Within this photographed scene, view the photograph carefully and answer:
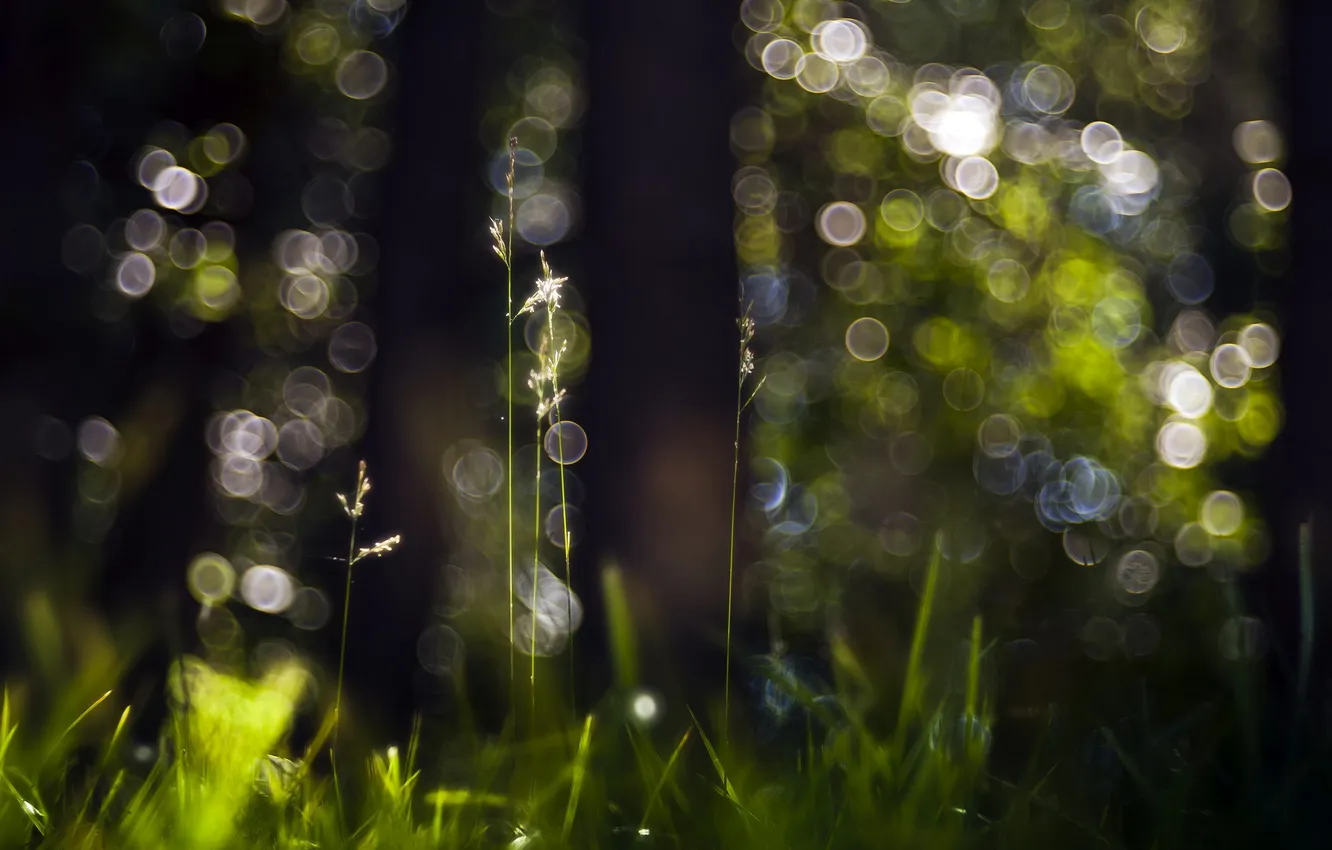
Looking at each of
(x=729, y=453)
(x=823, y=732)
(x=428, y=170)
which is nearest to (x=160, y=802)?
(x=823, y=732)

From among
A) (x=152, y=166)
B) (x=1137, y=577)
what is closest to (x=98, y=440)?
(x=152, y=166)

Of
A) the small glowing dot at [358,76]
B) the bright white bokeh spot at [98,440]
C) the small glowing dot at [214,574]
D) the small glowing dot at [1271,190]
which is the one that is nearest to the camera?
the small glowing dot at [1271,190]

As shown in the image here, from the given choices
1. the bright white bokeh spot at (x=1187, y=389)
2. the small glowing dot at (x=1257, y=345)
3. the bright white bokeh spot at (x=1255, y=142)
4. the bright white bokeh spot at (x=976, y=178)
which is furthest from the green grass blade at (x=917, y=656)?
the bright white bokeh spot at (x=976, y=178)

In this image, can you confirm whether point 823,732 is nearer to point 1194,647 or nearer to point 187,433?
point 1194,647

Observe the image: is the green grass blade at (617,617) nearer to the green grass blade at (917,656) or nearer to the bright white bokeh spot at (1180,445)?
the green grass blade at (917,656)

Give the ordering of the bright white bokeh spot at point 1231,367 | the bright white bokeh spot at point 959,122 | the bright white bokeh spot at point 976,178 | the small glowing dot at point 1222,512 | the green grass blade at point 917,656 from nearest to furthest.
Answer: the green grass blade at point 917,656 → the bright white bokeh spot at point 1231,367 → the small glowing dot at point 1222,512 → the bright white bokeh spot at point 976,178 → the bright white bokeh spot at point 959,122

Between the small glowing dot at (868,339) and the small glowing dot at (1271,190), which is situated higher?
the small glowing dot at (1271,190)
